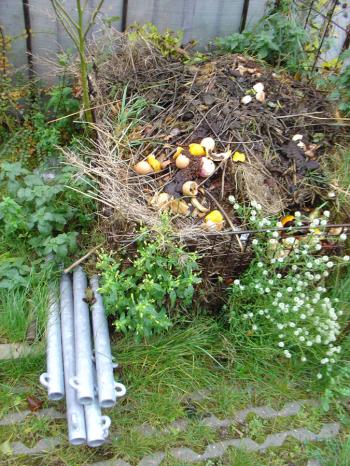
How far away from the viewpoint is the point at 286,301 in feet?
8.54

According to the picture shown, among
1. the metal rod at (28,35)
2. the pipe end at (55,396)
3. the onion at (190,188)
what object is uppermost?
the metal rod at (28,35)

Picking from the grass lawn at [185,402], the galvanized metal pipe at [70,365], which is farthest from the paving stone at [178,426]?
the galvanized metal pipe at [70,365]

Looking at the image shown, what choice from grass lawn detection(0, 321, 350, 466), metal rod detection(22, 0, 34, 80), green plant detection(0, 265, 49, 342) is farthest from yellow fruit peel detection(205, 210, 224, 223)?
metal rod detection(22, 0, 34, 80)

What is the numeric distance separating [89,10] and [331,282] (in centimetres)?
279

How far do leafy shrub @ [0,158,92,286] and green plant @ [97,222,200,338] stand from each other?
48 centimetres

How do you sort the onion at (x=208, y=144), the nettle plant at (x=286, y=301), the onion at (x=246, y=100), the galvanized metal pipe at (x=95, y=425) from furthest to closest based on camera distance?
1. the onion at (x=246, y=100)
2. the onion at (x=208, y=144)
3. the nettle plant at (x=286, y=301)
4. the galvanized metal pipe at (x=95, y=425)

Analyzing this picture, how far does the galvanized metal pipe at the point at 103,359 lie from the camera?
2271 mm

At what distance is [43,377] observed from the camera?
2.32m

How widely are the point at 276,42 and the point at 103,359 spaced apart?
285cm

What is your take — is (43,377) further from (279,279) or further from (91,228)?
(279,279)

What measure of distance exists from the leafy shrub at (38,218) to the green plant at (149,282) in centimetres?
48

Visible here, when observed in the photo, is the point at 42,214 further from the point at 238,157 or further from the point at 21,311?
the point at 238,157

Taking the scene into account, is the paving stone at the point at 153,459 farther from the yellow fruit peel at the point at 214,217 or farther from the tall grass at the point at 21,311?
the yellow fruit peel at the point at 214,217

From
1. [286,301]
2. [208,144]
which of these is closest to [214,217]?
[208,144]
